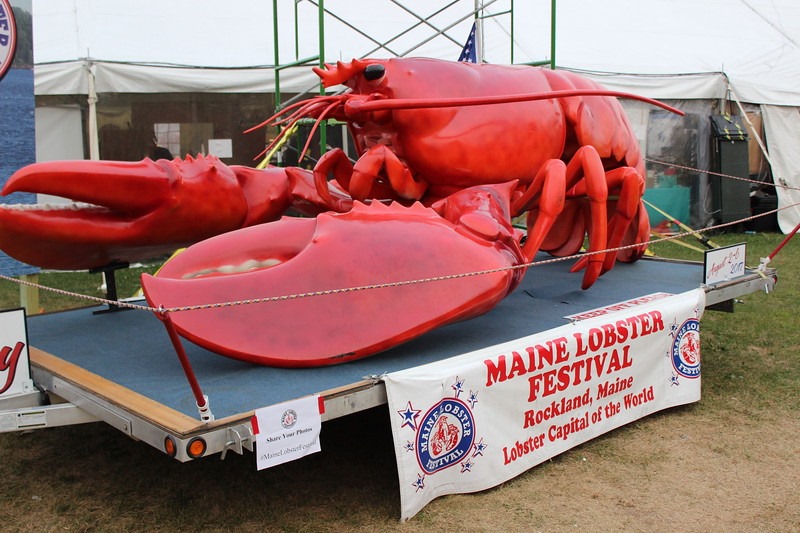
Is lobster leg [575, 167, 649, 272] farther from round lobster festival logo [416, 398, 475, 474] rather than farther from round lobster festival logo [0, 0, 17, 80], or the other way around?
round lobster festival logo [0, 0, 17, 80]

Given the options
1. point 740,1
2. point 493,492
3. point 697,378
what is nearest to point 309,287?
point 493,492

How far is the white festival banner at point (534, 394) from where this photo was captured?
2838 millimetres

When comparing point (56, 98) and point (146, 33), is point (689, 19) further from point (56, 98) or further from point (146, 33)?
point (56, 98)

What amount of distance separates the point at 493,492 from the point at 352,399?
0.81m

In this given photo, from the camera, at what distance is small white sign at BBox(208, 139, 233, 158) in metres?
9.87

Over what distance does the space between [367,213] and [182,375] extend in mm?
961

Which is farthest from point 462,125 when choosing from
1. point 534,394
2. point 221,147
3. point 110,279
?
point 221,147

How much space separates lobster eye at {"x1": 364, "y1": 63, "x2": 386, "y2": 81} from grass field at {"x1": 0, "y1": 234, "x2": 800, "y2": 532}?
5.55 feet

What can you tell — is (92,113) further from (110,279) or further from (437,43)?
(110,279)

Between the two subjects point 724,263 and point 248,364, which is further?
point 724,263

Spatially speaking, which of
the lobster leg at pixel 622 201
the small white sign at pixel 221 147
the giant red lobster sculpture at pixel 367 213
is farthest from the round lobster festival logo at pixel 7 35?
the small white sign at pixel 221 147

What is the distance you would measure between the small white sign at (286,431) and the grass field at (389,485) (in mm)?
497

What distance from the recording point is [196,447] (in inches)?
90.6

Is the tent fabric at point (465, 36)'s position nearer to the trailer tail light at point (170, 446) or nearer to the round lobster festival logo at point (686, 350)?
the round lobster festival logo at point (686, 350)
